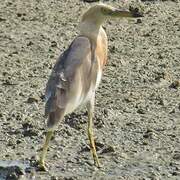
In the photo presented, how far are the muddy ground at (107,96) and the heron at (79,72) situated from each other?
1.37ft

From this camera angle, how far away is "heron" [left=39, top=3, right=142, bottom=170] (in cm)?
732

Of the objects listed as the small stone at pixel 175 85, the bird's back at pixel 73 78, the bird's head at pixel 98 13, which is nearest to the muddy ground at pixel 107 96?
the small stone at pixel 175 85

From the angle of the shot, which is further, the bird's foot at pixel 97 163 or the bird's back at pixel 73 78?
the bird's foot at pixel 97 163

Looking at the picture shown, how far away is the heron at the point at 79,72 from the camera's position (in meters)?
7.32

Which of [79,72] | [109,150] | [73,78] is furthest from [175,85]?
[73,78]

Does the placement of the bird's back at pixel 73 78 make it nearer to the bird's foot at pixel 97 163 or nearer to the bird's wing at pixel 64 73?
the bird's wing at pixel 64 73

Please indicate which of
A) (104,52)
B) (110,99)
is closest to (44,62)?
(110,99)

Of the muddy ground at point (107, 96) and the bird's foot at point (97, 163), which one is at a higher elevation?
the bird's foot at point (97, 163)

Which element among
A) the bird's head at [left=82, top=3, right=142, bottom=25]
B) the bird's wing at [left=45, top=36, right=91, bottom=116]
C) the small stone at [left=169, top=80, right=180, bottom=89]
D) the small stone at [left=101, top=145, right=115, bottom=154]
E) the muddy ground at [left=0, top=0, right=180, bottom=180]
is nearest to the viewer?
the bird's wing at [left=45, top=36, right=91, bottom=116]

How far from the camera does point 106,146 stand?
855 centimetres

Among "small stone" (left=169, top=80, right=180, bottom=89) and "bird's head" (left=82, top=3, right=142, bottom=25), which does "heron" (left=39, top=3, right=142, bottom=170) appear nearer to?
"bird's head" (left=82, top=3, right=142, bottom=25)

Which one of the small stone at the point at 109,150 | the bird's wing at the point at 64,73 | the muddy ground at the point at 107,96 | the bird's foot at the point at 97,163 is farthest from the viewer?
the small stone at the point at 109,150

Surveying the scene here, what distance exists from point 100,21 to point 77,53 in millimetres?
415

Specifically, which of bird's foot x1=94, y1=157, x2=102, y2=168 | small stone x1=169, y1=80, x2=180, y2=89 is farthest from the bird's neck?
small stone x1=169, y1=80, x2=180, y2=89
